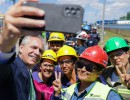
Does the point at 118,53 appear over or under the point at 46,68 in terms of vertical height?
over

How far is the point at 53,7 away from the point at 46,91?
314 cm

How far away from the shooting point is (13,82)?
2.25 meters

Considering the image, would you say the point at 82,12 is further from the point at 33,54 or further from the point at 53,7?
the point at 33,54

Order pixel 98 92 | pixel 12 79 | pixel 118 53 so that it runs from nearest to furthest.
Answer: pixel 12 79 < pixel 98 92 < pixel 118 53

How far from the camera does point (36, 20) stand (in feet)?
4.72

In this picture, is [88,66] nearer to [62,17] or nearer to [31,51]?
[31,51]

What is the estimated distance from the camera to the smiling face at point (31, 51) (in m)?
3.56

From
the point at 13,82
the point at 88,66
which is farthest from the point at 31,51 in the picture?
the point at 13,82

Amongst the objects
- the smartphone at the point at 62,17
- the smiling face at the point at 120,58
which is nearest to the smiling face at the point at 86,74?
the smiling face at the point at 120,58

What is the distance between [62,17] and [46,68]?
149 inches

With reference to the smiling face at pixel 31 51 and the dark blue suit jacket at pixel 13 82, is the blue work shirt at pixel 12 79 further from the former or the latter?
the smiling face at pixel 31 51

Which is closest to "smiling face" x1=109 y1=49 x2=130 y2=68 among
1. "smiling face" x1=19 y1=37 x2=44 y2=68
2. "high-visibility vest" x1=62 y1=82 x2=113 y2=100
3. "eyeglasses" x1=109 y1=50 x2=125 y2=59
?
"eyeglasses" x1=109 y1=50 x2=125 y2=59

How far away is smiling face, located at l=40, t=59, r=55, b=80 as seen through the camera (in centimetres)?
518

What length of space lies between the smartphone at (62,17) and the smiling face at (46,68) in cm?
374
